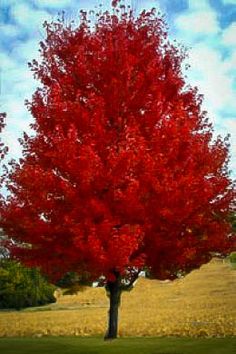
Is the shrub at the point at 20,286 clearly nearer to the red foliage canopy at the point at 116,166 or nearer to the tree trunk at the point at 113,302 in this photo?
the tree trunk at the point at 113,302

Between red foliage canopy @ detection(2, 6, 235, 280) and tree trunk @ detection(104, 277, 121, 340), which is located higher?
red foliage canopy @ detection(2, 6, 235, 280)

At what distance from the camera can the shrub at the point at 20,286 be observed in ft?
213

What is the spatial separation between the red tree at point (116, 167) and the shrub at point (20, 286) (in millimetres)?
43769

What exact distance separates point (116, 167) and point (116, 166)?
3 centimetres

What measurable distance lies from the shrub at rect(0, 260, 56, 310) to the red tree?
43769mm

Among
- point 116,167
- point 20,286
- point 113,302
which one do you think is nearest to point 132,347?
point 113,302

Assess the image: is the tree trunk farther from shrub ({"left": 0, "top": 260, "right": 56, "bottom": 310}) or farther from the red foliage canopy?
shrub ({"left": 0, "top": 260, "right": 56, "bottom": 310})

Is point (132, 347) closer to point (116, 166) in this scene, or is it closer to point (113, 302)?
point (113, 302)

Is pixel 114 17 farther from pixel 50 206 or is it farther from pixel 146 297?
pixel 146 297

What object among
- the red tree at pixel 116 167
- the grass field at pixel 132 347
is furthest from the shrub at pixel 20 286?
the red tree at pixel 116 167

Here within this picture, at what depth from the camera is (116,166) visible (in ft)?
58.4

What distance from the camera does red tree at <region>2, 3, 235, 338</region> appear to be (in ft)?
58.9

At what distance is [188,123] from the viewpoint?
1941 centimetres

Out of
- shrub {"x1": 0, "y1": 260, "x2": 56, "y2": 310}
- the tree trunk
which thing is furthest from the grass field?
shrub {"x1": 0, "y1": 260, "x2": 56, "y2": 310}
